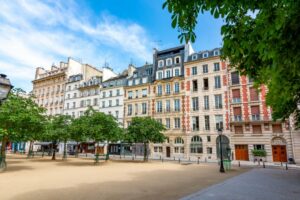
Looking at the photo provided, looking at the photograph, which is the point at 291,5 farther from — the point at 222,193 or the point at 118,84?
the point at 118,84

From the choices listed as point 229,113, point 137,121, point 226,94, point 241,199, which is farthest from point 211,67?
point 241,199

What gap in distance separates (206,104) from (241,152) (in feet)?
29.0

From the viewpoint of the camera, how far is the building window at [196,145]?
3378 centimetres

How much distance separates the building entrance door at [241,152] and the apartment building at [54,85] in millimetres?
39377

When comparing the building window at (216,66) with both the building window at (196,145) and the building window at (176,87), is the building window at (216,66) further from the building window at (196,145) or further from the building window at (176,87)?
the building window at (196,145)

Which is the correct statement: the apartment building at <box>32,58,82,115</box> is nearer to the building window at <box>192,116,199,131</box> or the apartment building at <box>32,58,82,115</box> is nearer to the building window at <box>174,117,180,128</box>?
the building window at <box>174,117,180,128</box>

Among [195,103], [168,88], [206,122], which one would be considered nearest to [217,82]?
[195,103]

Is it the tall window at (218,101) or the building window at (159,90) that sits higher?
the building window at (159,90)

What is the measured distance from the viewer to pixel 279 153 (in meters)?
28.7

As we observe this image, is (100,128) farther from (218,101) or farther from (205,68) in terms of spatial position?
(205,68)

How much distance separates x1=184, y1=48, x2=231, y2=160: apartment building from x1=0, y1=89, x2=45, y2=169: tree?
24000 millimetres

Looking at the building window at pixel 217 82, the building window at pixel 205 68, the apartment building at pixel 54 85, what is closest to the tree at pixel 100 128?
the building window at pixel 217 82

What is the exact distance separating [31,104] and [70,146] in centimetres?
3342

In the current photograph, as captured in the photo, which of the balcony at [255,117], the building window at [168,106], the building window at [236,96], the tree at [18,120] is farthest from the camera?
the building window at [168,106]
